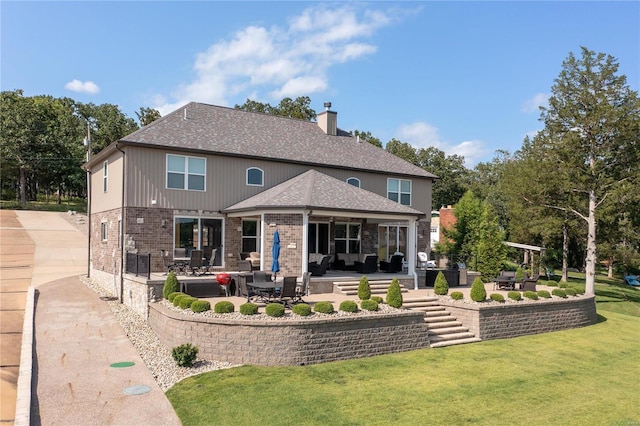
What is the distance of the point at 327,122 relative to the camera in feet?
86.3

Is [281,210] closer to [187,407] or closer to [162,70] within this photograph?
[162,70]

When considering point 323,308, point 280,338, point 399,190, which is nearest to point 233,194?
point 323,308

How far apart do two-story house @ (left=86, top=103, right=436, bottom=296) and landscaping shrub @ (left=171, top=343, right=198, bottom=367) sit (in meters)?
6.13

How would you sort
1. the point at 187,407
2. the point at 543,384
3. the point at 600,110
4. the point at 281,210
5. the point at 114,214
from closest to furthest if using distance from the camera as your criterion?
the point at 187,407
the point at 543,384
the point at 281,210
the point at 114,214
the point at 600,110

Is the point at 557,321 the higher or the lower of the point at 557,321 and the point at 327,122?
the lower

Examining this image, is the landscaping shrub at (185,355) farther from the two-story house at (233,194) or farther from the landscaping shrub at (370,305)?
the two-story house at (233,194)

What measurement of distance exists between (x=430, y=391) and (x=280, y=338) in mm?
3770

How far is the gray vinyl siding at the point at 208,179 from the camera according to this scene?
18.2 meters

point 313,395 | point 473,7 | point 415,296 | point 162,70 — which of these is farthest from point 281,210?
point 473,7

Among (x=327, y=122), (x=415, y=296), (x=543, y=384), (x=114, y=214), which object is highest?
(x=327, y=122)

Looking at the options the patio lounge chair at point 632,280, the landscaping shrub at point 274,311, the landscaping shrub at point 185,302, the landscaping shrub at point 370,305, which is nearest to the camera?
the landscaping shrub at point 274,311

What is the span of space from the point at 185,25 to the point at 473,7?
9801mm

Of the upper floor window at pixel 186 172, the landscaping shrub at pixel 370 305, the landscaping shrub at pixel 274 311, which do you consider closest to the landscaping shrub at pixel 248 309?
the landscaping shrub at pixel 274 311

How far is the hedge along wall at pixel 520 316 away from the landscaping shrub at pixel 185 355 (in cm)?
894
